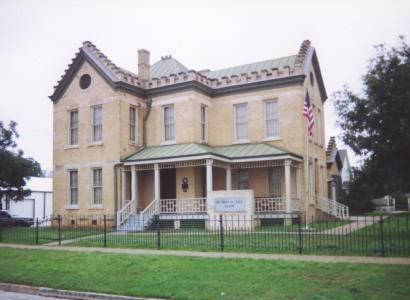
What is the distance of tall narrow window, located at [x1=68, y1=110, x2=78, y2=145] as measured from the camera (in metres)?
29.6

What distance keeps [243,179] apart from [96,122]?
32.3ft

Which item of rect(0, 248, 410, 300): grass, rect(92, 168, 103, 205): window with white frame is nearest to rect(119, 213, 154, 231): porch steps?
rect(92, 168, 103, 205): window with white frame

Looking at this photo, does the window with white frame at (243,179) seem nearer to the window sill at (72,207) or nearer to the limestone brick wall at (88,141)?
the limestone brick wall at (88,141)

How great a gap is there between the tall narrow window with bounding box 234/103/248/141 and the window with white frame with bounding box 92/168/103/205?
8748 millimetres

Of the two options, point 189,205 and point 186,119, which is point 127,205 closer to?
point 189,205

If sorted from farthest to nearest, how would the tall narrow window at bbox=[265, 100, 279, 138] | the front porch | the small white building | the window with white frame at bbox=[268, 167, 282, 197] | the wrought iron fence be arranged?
1. the small white building
2. the tall narrow window at bbox=[265, 100, 279, 138]
3. the window with white frame at bbox=[268, 167, 282, 197]
4. the front porch
5. the wrought iron fence

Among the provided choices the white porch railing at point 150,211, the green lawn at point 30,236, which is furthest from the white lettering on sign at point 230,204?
the green lawn at point 30,236

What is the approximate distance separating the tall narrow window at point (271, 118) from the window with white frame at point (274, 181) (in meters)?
2.00

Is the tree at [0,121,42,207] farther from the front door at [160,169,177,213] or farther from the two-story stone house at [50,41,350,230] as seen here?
the front door at [160,169,177,213]

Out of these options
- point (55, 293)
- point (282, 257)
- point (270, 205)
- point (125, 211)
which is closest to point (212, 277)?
point (282, 257)

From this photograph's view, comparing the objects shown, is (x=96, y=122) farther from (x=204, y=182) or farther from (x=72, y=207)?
(x=204, y=182)

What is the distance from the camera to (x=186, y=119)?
89.6ft

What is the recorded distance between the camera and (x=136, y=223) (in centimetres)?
2427

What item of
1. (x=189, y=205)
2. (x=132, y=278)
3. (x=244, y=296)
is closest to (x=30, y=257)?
(x=132, y=278)
